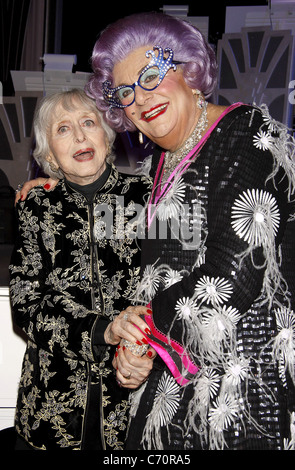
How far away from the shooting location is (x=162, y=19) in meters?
1.39

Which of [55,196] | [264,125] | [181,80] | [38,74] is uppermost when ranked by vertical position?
[38,74]

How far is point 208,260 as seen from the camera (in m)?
1.14

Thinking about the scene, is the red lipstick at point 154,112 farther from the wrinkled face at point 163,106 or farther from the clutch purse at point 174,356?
the clutch purse at point 174,356

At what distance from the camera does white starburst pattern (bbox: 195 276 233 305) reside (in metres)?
1.10

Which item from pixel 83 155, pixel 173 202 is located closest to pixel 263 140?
pixel 173 202

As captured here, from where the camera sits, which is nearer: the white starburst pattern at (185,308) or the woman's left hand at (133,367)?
the white starburst pattern at (185,308)

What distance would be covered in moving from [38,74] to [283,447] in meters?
2.84

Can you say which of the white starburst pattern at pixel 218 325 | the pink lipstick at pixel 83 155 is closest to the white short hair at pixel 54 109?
the pink lipstick at pixel 83 155

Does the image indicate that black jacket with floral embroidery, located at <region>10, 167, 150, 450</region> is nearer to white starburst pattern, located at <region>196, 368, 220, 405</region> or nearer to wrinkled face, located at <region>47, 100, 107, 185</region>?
wrinkled face, located at <region>47, 100, 107, 185</region>

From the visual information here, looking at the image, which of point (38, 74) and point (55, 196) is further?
point (38, 74)

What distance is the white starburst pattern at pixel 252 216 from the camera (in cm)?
110

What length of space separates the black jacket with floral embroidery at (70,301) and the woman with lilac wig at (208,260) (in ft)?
0.98

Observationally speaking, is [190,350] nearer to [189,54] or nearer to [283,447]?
[283,447]
